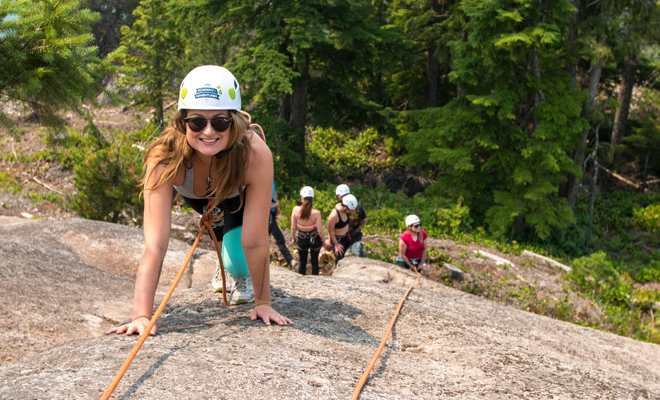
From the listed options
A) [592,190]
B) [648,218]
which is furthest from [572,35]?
[648,218]

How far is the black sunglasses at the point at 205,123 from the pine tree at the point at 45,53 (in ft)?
8.19

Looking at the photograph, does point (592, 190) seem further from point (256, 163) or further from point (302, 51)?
point (256, 163)

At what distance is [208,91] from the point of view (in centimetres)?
268

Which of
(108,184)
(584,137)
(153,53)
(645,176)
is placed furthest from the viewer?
(645,176)

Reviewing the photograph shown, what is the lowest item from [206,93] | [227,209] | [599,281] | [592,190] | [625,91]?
[599,281]

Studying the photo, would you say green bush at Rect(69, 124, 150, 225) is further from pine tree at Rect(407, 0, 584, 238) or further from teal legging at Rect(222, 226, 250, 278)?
pine tree at Rect(407, 0, 584, 238)

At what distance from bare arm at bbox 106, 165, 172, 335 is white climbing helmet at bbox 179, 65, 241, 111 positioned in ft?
1.52

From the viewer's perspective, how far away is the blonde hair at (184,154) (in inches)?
110

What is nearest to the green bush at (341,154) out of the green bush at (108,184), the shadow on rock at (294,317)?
the green bush at (108,184)

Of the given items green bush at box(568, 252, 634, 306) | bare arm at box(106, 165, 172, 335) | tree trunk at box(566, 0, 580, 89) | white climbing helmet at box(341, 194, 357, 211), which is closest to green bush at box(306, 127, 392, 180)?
tree trunk at box(566, 0, 580, 89)

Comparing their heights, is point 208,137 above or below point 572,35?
below

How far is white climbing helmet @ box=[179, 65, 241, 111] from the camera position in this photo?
2.67 meters

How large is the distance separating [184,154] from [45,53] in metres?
2.54

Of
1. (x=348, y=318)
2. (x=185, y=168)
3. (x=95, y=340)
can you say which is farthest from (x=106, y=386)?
(x=348, y=318)
